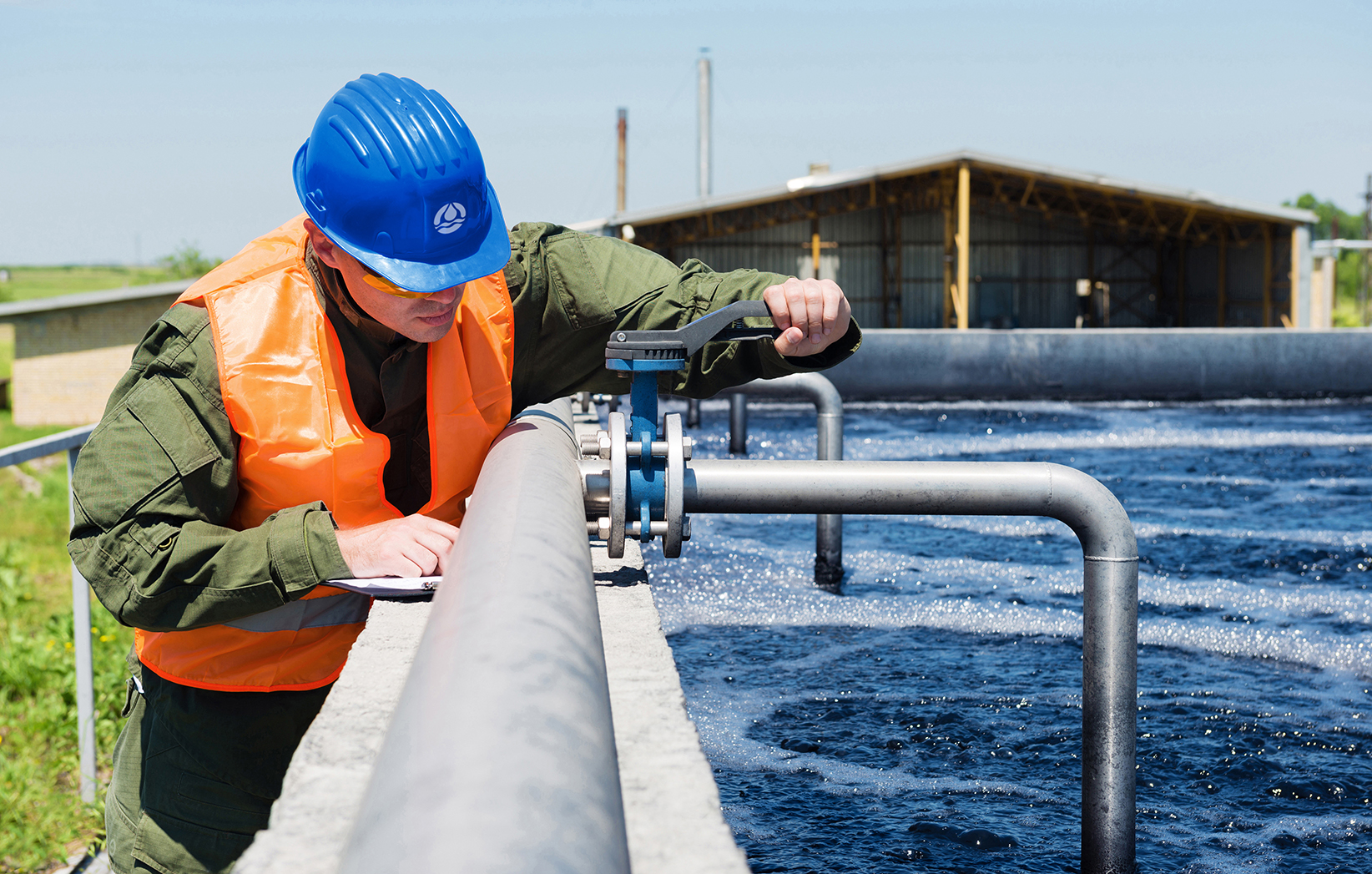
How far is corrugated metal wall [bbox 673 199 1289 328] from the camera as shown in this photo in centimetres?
2636

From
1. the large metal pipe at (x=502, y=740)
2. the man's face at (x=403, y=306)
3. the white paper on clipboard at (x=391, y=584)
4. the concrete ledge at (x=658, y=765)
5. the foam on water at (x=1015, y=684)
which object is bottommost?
the foam on water at (x=1015, y=684)

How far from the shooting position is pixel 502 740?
2.29ft

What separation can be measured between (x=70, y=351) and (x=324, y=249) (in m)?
22.3

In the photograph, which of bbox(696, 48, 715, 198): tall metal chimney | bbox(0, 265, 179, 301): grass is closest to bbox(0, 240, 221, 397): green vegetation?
bbox(0, 265, 179, 301): grass

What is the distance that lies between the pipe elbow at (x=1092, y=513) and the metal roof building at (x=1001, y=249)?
21.1 metres

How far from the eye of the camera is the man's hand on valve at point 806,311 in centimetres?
189

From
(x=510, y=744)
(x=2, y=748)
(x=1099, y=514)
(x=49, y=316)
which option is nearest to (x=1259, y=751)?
(x=1099, y=514)

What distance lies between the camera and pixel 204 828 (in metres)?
1.85

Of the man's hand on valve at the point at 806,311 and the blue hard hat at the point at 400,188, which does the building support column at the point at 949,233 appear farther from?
the blue hard hat at the point at 400,188

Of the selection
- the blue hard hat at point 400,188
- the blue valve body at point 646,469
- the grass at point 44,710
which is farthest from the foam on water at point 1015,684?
the grass at point 44,710

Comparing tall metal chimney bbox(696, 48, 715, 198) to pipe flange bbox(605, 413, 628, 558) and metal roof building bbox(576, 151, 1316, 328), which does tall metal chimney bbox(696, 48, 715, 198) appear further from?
pipe flange bbox(605, 413, 628, 558)

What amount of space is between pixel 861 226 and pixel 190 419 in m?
26.1

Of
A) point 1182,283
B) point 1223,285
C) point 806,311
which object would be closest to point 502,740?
point 806,311

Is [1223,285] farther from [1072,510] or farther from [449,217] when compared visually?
[449,217]
